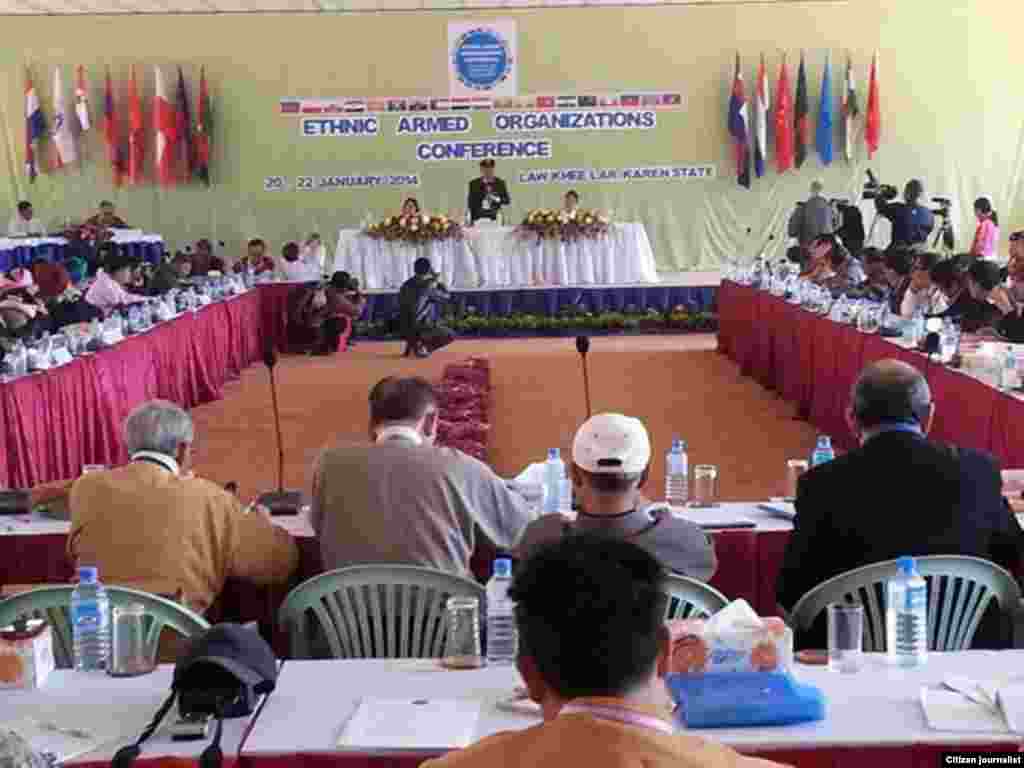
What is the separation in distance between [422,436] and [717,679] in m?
1.42

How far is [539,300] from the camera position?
13.0 metres

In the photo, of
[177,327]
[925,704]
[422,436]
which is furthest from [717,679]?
[177,327]

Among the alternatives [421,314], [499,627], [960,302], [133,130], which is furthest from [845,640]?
[133,130]

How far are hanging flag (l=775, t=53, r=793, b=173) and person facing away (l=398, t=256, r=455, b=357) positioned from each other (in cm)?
578

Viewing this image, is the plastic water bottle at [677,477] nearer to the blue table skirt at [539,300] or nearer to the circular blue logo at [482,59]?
the blue table skirt at [539,300]

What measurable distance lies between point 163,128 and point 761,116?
22.3ft

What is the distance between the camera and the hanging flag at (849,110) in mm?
16125

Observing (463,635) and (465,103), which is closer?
(463,635)

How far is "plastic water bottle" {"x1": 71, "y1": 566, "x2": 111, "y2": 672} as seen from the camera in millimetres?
2662

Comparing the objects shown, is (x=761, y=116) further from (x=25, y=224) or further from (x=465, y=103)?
(x=25, y=224)

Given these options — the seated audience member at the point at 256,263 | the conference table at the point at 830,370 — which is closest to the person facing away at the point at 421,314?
the seated audience member at the point at 256,263

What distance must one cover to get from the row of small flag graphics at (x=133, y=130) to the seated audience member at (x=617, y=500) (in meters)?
14.0

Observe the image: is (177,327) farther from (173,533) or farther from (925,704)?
(925,704)

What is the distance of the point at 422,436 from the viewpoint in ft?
11.3
